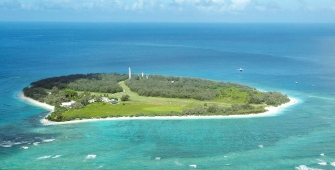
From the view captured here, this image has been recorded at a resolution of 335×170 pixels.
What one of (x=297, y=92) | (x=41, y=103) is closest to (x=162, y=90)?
(x=41, y=103)

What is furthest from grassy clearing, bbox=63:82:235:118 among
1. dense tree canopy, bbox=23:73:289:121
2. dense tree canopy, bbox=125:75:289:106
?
dense tree canopy, bbox=125:75:289:106

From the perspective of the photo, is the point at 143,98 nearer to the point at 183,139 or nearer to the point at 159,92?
the point at 159,92

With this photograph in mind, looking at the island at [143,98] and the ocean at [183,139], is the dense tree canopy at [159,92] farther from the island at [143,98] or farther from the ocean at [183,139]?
the ocean at [183,139]

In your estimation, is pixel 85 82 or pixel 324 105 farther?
pixel 85 82

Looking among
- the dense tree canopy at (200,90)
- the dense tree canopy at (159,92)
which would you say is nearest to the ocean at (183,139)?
the dense tree canopy at (159,92)

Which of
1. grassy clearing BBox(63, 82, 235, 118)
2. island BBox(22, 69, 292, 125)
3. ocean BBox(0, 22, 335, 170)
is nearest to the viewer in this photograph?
ocean BBox(0, 22, 335, 170)

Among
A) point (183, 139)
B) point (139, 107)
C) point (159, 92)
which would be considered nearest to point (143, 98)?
point (159, 92)

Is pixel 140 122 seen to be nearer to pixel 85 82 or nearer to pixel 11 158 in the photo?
pixel 11 158

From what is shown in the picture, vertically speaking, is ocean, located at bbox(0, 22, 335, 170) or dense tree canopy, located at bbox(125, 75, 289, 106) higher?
dense tree canopy, located at bbox(125, 75, 289, 106)

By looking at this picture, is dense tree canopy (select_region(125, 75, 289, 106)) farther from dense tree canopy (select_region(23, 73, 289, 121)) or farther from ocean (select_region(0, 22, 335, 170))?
ocean (select_region(0, 22, 335, 170))
